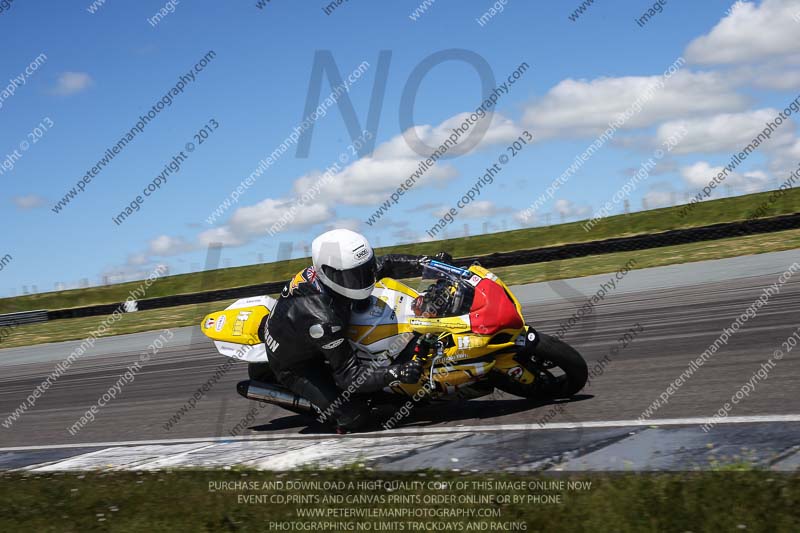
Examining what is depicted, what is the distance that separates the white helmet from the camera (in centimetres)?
607

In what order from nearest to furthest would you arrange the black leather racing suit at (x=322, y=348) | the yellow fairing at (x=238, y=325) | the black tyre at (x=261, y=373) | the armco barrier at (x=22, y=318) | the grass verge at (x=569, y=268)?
1. the black leather racing suit at (x=322, y=348)
2. the yellow fairing at (x=238, y=325)
3. the black tyre at (x=261, y=373)
4. the grass verge at (x=569, y=268)
5. the armco barrier at (x=22, y=318)

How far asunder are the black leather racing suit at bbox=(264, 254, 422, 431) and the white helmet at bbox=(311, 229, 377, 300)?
181 mm

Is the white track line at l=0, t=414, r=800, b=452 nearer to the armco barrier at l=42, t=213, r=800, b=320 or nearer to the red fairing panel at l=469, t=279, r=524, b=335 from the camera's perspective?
the red fairing panel at l=469, t=279, r=524, b=335

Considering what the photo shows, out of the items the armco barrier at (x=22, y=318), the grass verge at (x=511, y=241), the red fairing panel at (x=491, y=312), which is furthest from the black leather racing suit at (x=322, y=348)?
the armco barrier at (x=22, y=318)

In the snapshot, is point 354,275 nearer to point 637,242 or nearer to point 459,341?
point 459,341

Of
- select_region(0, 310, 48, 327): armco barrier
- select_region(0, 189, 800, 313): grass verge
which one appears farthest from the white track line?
select_region(0, 310, 48, 327): armco barrier

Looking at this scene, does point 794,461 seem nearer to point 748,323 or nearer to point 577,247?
point 748,323

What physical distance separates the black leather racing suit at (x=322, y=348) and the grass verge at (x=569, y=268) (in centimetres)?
1386

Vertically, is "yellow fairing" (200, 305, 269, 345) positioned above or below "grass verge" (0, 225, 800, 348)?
below

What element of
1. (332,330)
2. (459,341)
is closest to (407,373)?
(459,341)

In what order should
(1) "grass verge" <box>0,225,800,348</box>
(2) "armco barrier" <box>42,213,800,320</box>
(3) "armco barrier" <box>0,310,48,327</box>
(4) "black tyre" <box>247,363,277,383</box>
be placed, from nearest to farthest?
(4) "black tyre" <box>247,363,277,383</box>
(1) "grass verge" <box>0,225,800,348</box>
(2) "armco barrier" <box>42,213,800,320</box>
(3) "armco barrier" <box>0,310,48,327</box>

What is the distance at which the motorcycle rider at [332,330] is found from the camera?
6.12 meters

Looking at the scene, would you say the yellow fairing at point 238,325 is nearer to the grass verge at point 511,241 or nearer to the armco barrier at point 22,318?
the grass verge at point 511,241

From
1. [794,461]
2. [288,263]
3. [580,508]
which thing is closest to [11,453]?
[580,508]
